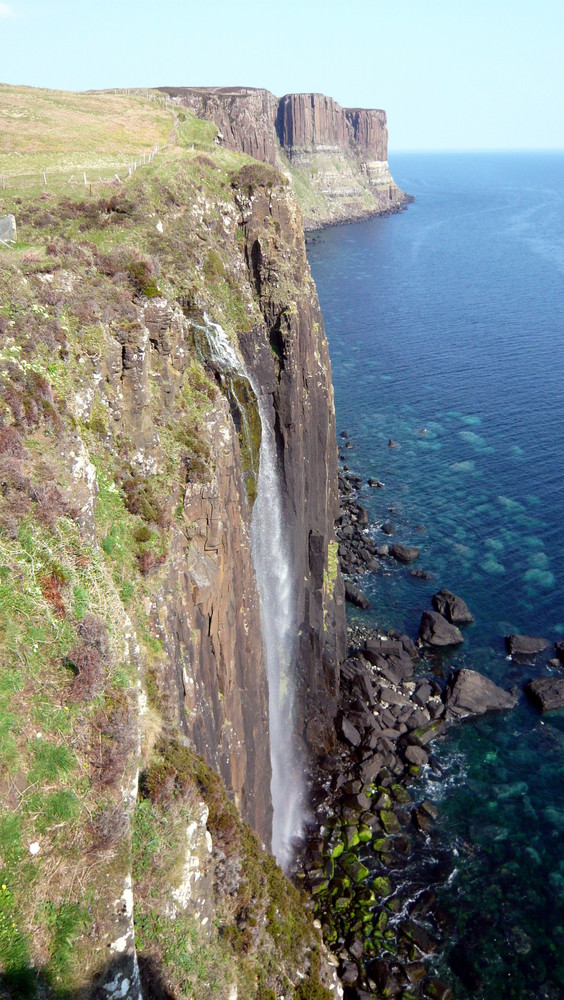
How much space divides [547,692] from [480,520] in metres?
24.2

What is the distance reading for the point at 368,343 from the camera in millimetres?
121000

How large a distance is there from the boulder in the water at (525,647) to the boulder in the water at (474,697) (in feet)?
14.0

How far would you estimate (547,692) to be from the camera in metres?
49.4

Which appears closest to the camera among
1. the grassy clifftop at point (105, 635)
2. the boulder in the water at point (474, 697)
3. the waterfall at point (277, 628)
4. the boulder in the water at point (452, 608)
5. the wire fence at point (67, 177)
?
the grassy clifftop at point (105, 635)

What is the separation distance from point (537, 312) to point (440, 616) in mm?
94923

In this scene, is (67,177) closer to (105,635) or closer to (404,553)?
(105,635)

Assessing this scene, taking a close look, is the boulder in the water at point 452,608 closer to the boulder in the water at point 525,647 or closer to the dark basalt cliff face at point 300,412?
the boulder in the water at point 525,647

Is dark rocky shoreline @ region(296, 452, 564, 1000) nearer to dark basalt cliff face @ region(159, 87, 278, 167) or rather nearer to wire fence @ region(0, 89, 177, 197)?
wire fence @ region(0, 89, 177, 197)

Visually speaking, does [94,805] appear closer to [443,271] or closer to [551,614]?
[551,614]

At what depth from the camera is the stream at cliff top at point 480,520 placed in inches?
1421

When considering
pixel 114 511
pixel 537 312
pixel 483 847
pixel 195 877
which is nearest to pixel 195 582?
pixel 114 511

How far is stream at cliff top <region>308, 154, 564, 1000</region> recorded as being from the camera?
3609 cm

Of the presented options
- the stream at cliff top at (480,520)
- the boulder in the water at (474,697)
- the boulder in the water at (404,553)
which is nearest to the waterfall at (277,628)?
the stream at cliff top at (480,520)

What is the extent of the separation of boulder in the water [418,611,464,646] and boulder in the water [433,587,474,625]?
1.03m
